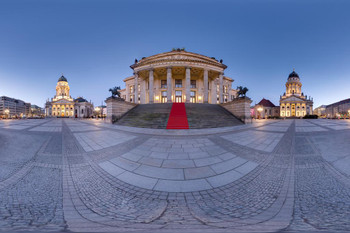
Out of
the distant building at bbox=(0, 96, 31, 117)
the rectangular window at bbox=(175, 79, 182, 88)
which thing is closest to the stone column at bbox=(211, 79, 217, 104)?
the rectangular window at bbox=(175, 79, 182, 88)

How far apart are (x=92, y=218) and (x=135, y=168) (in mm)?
2019

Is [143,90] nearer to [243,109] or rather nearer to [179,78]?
[179,78]

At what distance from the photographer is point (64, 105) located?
8312 centimetres

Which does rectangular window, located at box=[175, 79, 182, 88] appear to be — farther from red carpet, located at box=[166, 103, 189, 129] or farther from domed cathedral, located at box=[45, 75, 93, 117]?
domed cathedral, located at box=[45, 75, 93, 117]

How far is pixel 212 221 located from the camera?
2.62 metres

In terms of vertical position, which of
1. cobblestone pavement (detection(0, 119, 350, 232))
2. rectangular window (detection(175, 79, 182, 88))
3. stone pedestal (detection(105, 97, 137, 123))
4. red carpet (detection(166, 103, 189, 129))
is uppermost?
rectangular window (detection(175, 79, 182, 88))

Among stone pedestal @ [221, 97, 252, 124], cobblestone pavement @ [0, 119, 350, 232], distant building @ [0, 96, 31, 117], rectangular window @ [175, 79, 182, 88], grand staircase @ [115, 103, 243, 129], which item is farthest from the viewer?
distant building @ [0, 96, 31, 117]

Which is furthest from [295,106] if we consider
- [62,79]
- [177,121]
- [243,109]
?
[62,79]

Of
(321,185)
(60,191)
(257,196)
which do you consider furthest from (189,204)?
(321,185)

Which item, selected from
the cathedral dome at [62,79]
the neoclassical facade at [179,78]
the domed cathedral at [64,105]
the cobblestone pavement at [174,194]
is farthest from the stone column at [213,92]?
the cathedral dome at [62,79]

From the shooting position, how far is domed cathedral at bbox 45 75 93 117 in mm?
82250

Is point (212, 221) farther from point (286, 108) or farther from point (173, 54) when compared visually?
point (286, 108)

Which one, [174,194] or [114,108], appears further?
[114,108]

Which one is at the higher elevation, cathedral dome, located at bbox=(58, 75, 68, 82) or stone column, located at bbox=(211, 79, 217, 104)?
cathedral dome, located at bbox=(58, 75, 68, 82)
